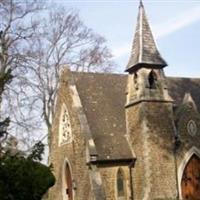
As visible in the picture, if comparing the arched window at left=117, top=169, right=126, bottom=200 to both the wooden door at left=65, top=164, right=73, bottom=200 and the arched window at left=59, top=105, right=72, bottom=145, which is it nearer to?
the wooden door at left=65, top=164, right=73, bottom=200

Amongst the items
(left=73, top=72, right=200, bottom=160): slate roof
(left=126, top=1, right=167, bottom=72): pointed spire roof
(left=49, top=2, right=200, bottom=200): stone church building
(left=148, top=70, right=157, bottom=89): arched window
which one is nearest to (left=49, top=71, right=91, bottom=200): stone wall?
(left=49, top=2, right=200, bottom=200): stone church building

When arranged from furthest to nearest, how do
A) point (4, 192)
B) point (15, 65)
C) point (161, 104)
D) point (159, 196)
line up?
1. point (15, 65)
2. point (161, 104)
3. point (159, 196)
4. point (4, 192)

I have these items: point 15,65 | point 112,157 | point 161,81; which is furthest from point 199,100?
point 15,65

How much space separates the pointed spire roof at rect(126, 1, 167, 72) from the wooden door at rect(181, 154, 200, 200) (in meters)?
5.27

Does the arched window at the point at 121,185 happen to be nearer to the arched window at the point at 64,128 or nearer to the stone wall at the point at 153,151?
the stone wall at the point at 153,151

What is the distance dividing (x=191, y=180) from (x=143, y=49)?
717cm

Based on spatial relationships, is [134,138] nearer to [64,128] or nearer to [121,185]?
[121,185]

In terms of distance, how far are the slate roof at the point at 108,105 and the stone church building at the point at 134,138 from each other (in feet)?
0.18

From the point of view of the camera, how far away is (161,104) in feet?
81.4

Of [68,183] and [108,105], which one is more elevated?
[108,105]

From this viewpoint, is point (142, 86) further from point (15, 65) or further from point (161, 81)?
point (15, 65)

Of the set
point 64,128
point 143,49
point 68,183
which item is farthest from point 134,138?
point 68,183

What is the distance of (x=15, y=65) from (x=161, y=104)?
9.09 metres

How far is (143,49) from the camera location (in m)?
25.3
